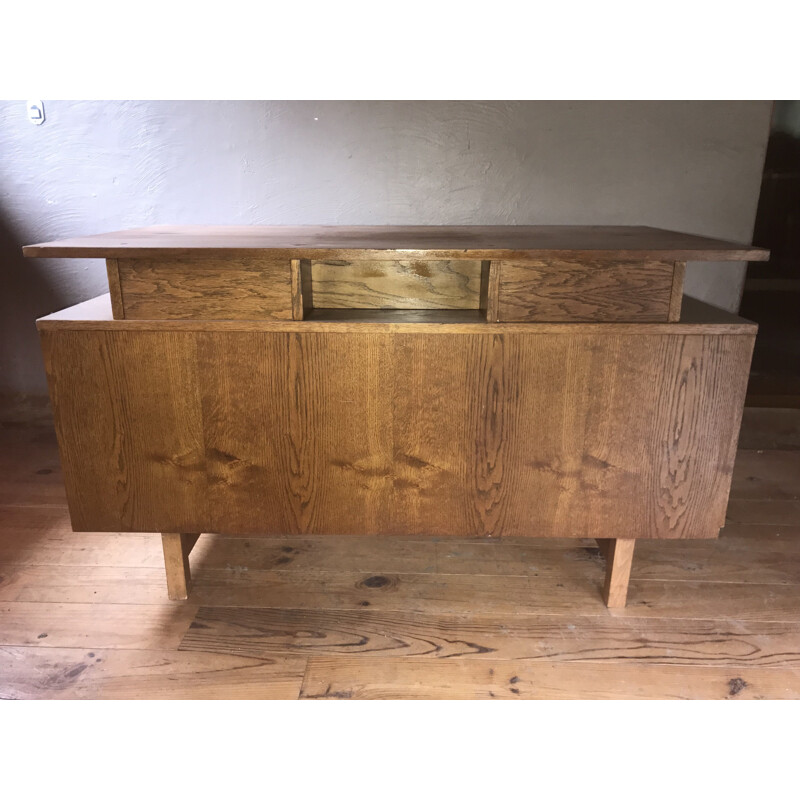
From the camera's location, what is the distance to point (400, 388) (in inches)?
53.4

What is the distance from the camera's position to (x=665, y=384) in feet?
4.41

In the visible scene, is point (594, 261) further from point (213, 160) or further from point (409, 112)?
point (213, 160)

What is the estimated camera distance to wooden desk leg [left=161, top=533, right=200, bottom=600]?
5.05ft

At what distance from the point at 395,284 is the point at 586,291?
44 centimetres

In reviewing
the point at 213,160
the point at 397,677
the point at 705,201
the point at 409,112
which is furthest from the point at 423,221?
the point at 397,677

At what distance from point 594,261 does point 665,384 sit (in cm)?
30

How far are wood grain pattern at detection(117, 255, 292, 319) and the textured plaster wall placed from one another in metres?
1.14

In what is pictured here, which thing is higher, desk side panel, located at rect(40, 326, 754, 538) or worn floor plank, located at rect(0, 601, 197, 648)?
desk side panel, located at rect(40, 326, 754, 538)

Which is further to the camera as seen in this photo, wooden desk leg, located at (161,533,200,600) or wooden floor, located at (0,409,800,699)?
wooden desk leg, located at (161,533,200,600)

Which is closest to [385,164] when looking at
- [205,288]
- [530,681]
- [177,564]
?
[205,288]

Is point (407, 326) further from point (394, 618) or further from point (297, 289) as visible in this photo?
point (394, 618)

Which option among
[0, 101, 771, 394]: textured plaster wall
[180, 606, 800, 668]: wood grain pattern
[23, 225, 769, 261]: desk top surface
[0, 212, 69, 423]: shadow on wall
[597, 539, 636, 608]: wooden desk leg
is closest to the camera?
[23, 225, 769, 261]: desk top surface

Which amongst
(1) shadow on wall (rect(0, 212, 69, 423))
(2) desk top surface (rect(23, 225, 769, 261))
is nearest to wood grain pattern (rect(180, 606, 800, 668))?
(2) desk top surface (rect(23, 225, 769, 261))

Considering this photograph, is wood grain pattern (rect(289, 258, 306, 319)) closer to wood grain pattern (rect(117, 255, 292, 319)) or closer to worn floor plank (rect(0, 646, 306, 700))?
wood grain pattern (rect(117, 255, 292, 319))
